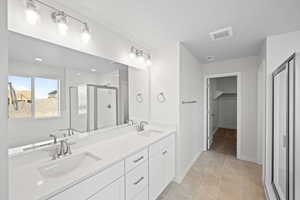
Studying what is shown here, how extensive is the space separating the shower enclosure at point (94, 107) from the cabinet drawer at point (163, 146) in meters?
0.68

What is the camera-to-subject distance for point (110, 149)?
1.48m

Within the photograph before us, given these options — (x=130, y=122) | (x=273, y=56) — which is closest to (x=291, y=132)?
(x=273, y=56)

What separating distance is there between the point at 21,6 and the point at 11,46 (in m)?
0.34

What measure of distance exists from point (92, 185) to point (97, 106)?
0.98 meters

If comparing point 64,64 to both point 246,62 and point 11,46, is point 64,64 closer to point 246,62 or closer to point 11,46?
point 11,46

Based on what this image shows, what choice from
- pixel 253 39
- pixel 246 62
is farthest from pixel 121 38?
pixel 246 62

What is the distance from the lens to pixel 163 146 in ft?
6.37

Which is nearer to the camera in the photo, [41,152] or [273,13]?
[41,152]

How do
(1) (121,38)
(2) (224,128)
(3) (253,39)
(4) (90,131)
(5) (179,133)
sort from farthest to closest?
(2) (224,128), (5) (179,133), (3) (253,39), (1) (121,38), (4) (90,131)

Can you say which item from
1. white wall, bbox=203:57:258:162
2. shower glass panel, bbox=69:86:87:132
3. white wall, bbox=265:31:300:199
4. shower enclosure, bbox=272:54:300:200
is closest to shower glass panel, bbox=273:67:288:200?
shower enclosure, bbox=272:54:300:200

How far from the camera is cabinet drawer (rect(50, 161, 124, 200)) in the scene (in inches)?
34.3

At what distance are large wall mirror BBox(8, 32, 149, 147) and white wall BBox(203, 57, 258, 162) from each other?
109 inches

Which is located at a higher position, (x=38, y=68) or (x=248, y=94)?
(x=38, y=68)

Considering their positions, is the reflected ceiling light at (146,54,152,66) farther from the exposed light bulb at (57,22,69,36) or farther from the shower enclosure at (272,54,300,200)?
the shower enclosure at (272,54,300,200)
